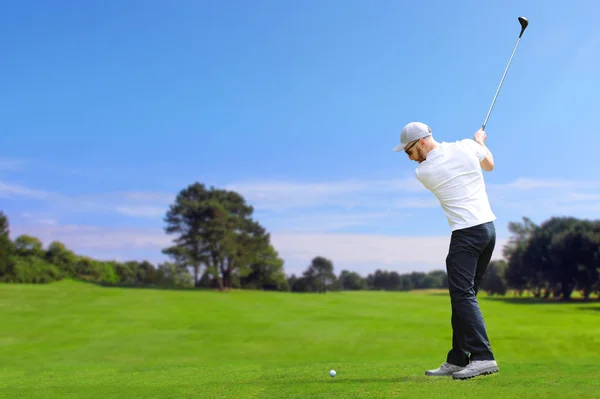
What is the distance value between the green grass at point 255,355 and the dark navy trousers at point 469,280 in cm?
41

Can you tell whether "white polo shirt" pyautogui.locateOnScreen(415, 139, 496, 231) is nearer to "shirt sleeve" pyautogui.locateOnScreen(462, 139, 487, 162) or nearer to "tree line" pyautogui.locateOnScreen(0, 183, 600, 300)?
"shirt sleeve" pyautogui.locateOnScreen(462, 139, 487, 162)

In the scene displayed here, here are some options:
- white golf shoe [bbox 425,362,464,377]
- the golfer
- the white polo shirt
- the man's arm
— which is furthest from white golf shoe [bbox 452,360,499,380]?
the man's arm

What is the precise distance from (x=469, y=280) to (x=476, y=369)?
0.98m

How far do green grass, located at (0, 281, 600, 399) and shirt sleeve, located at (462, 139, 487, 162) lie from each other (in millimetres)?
2521

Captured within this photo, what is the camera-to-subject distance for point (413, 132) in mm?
6582

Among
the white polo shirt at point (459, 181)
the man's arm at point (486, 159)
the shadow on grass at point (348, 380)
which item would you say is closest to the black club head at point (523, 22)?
the man's arm at point (486, 159)

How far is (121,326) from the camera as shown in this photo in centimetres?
2775

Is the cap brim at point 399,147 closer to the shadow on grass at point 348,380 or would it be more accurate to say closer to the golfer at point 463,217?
the golfer at point 463,217

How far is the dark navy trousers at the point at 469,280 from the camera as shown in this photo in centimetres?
647

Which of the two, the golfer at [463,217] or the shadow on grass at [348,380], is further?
the shadow on grass at [348,380]

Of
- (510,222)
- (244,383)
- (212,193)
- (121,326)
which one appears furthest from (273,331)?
(510,222)

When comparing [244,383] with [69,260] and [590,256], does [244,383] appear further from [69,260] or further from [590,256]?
[69,260]

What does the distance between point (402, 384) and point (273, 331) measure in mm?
19332

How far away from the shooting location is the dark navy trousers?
6.47 meters
